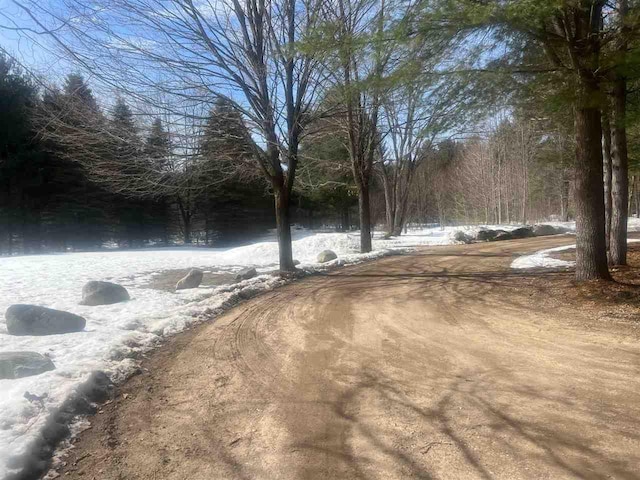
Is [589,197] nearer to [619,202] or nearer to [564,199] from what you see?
[619,202]

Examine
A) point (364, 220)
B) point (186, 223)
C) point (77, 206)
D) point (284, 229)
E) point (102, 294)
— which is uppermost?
point (77, 206)

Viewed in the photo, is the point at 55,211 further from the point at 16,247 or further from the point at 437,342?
the point at 437,342

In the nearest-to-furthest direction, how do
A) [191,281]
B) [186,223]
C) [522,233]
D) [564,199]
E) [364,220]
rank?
[191,281]
[364,220]
[522,233]
[186,223]
[564,199]

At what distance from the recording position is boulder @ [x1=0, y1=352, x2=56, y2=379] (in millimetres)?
4492

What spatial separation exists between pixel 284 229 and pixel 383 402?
29.7 ft

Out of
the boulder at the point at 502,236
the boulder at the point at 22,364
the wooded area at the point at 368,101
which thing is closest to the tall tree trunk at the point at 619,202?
the wooded area at the point at 368,101

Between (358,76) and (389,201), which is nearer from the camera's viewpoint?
(358,76)

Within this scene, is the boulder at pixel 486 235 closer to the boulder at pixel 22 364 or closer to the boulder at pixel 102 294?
the boulder at pixel 102 294

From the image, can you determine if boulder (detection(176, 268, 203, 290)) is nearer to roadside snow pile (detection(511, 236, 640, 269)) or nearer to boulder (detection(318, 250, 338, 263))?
boulder (detection(318, 250, 338, 263))

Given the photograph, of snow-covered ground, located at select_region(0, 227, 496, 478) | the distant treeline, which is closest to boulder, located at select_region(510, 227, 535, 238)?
snow-covered ground, located at select_region(0, 227, 496, 478)

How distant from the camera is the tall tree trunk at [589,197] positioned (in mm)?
8195

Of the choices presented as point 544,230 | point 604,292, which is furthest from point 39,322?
point 544,230

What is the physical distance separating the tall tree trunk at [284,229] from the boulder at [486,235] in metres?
14.2

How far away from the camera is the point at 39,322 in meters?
6.61
